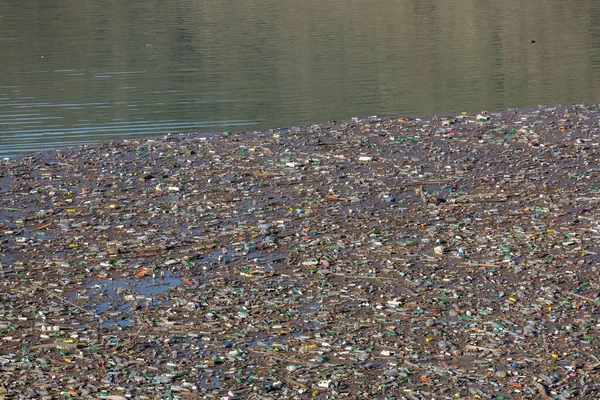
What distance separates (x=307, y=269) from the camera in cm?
988

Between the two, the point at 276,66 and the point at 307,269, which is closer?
the point at 307,269

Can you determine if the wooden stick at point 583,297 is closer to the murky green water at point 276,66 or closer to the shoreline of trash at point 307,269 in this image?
the shoreline of trash at point 307,269

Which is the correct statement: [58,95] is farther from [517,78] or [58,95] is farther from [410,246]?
[410,246]

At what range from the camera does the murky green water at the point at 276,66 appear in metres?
21.7

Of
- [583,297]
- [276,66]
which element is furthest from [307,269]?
[276,66]

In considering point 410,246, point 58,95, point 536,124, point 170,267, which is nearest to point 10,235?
point 170,267

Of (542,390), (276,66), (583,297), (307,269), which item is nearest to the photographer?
(542,390)

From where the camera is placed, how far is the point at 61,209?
41.1 ft

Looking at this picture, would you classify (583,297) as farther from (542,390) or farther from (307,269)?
(307,269)


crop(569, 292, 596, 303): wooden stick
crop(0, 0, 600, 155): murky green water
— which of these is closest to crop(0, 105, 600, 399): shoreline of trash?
crop(569, 292, 596, 303): wooden stick

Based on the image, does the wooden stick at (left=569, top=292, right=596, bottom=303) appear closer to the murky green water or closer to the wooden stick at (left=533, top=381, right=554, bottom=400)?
the wooden stick at (left=533, top=381, right=554, bottom=400)

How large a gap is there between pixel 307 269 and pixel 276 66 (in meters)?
20.7

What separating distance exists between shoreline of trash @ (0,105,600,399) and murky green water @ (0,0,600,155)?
5.67 metres

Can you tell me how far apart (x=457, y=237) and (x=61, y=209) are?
214 inches
